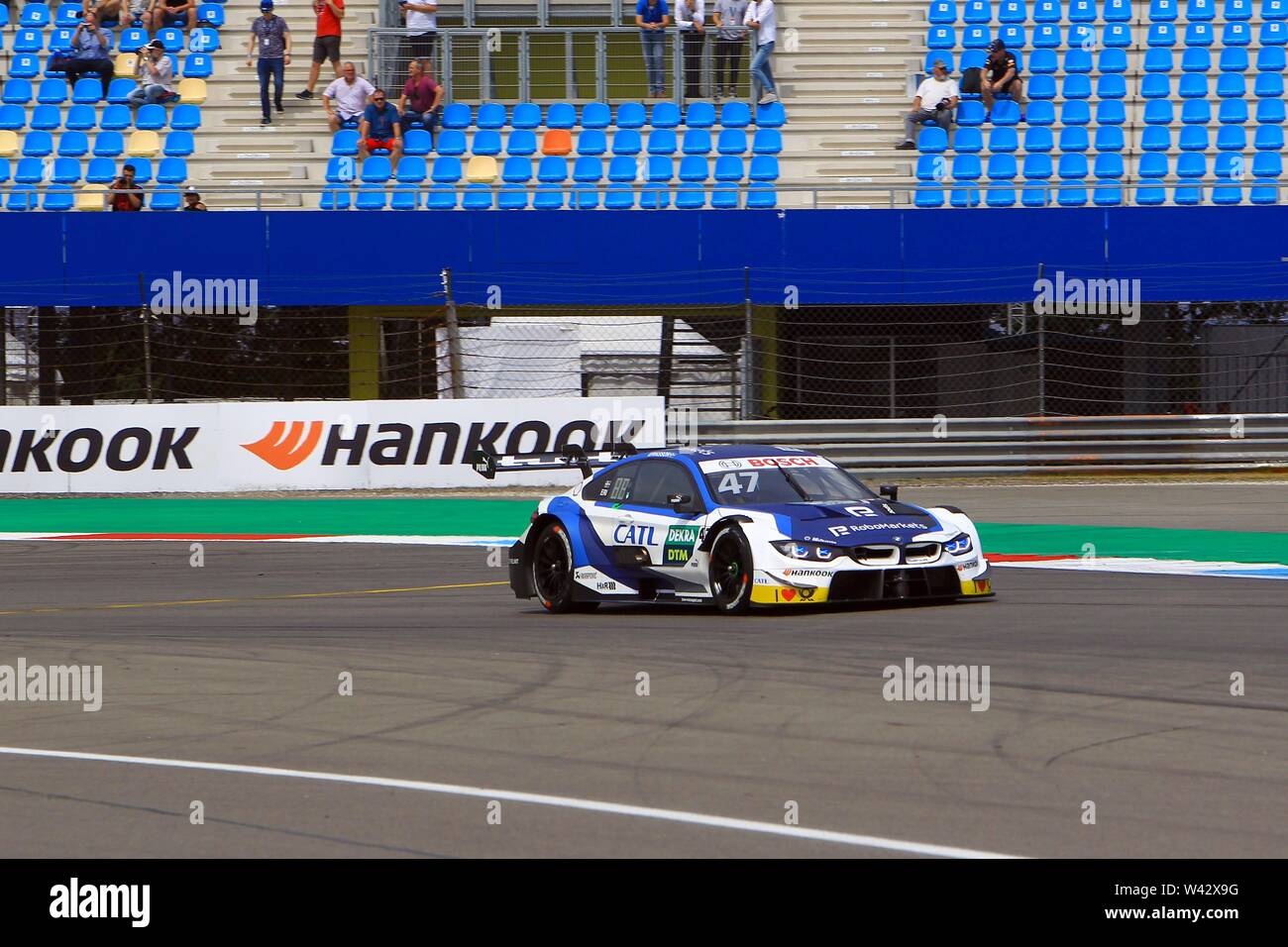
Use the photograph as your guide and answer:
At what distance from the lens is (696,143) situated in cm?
2689

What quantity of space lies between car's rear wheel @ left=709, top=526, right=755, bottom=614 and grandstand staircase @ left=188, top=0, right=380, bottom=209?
15.2 meters

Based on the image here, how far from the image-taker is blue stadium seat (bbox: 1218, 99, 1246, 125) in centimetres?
2716

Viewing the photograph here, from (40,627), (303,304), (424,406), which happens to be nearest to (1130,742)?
(40,627)

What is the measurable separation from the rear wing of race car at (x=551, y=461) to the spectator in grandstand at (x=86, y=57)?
56.3 ft

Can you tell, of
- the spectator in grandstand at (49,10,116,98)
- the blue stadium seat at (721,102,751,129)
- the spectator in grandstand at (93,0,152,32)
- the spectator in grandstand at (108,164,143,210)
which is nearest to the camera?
the spectator in grandstand at (108,164,143,210)

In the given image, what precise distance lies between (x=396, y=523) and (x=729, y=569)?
8.77 meters

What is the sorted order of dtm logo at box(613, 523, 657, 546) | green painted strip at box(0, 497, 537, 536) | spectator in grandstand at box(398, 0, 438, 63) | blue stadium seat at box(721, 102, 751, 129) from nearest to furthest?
1. dtm logo at box(613, 523, 657, 546)
2. green painted strip at box(0, 497, 537, 536)
3. blue stadium seat at box(721, 102, 751, 129)
4. spectator in grandstand at box(398, 0, 438, 63)

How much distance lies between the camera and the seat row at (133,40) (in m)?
29.3

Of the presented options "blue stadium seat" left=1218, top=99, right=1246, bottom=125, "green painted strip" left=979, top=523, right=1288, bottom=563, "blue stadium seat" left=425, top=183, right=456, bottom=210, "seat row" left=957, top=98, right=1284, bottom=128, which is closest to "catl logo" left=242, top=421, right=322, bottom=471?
"blue stadium seat" left=425, top=183, right=456, bottom=210

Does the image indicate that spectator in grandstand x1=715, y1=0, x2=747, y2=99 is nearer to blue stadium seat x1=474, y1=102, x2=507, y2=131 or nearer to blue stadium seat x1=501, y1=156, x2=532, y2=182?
blue stadium seat x1=474, y1=102, x2=507, y2=131

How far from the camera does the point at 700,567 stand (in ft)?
40.3

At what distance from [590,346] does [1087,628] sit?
529 inches

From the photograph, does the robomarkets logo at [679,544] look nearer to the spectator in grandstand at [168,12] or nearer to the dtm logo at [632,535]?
the dtm logo at [632,535]
